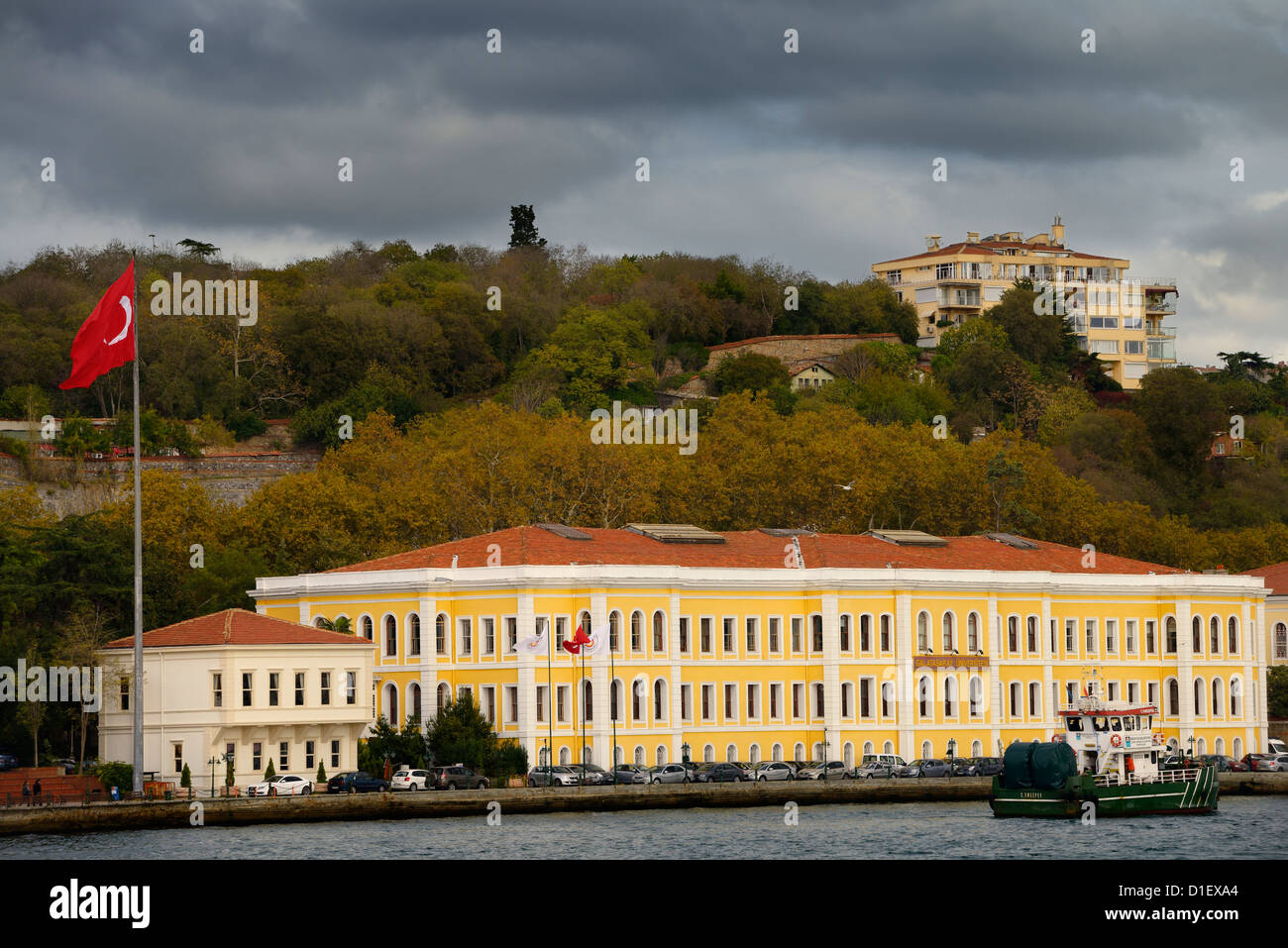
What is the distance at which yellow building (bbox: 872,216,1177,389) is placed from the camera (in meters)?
177

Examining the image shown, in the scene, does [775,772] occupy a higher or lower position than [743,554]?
lower

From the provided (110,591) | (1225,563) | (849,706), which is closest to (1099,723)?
(849,706)

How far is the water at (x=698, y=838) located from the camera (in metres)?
52.5

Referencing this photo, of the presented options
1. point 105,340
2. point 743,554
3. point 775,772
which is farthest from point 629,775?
point 105,340

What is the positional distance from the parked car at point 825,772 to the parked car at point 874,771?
55cm

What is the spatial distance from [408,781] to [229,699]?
21.6 ft

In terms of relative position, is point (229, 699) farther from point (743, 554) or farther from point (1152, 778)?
point (1152, 778)

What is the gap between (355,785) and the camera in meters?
66.7

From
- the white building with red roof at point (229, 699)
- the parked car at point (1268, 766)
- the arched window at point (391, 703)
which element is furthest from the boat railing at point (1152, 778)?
the arched window at point (391, 703)

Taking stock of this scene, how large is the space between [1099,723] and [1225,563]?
50.5 m

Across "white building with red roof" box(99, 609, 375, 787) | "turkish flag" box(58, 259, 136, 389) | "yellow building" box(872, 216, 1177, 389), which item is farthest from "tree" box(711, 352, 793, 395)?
"turkish flag" box(58, 259, 136, 389)

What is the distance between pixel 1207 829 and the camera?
63.4 metres

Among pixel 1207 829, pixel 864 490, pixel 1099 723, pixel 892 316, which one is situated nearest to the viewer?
pixel 1207 829
